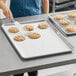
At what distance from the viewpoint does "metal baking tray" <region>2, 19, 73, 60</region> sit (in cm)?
105

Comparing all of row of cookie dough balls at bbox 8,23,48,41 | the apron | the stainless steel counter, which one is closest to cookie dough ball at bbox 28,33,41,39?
row of cookie dough balls at bbox 8,23,48,41

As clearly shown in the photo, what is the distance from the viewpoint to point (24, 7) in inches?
58.3

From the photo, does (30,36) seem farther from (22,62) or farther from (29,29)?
(22,62)

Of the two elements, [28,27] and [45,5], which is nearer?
[28,27]

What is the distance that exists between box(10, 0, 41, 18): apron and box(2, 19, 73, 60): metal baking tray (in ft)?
0.86

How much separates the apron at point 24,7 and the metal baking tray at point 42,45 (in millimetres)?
263

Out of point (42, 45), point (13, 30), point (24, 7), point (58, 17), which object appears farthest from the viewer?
point (24, 7)

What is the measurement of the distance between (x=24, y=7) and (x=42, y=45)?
0.45 meters

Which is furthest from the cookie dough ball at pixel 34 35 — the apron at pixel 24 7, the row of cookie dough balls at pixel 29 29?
the apron at pixel 24 7

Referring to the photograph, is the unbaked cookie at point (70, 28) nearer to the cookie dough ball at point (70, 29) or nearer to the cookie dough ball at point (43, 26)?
the cookie dough ball at point (70, 29)

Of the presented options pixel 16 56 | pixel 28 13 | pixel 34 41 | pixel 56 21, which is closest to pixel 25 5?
pixel 28 13

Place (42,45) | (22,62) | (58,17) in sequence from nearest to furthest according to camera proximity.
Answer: (22,62), (42,45), (58,17)

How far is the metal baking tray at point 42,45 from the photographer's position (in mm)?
1047

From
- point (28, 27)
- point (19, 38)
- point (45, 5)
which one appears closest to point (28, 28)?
point (28, 27)
